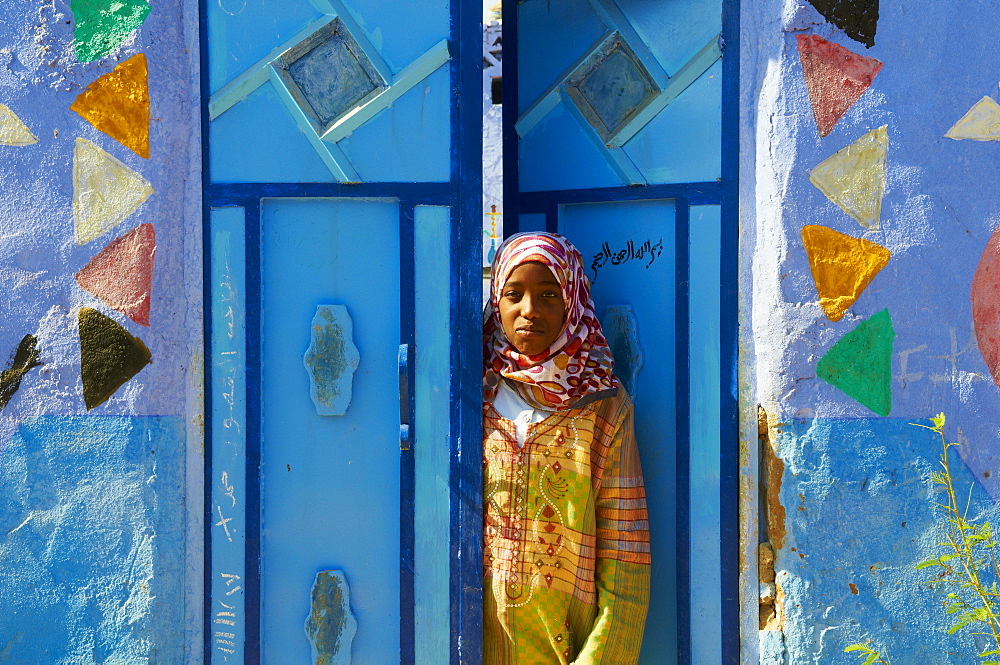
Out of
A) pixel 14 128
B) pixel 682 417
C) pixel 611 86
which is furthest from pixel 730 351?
pixel 14 128

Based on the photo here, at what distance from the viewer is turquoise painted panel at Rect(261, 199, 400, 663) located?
236cm

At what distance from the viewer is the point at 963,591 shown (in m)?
2.22

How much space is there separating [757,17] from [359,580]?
6.27 feet

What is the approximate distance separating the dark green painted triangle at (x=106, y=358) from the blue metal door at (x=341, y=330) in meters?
0.21

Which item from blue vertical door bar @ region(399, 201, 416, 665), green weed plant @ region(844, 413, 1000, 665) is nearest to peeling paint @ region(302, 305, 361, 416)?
blue vertical door bar @ region(399, 201, 416, 665)

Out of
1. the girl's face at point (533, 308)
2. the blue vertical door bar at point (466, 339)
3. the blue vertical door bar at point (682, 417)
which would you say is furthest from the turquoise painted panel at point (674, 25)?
the girl's face at point (533, 308)

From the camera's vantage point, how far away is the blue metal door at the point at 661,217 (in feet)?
7.93

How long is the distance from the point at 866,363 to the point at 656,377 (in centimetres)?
58

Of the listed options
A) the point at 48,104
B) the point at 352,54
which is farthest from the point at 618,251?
the point at 48,104

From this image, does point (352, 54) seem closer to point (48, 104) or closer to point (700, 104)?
point (48, 104)

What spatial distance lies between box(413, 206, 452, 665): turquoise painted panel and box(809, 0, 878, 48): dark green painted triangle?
3.75 feet

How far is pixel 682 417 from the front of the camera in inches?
97.5

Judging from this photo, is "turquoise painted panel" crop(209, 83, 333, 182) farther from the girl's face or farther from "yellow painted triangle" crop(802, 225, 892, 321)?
"yellow painted triangle" crop(802, 225, 892, 321)

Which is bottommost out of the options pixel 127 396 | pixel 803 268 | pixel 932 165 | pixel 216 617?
pixel 216 617
